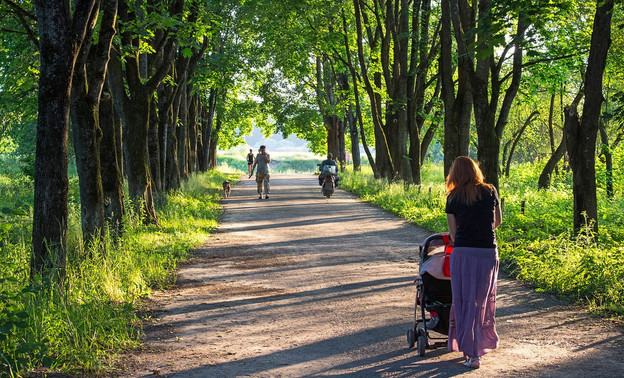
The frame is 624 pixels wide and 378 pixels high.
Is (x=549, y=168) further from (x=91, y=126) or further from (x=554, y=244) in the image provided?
(x=91, y=126)

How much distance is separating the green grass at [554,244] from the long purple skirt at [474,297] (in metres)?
2.56

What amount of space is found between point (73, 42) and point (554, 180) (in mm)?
27222

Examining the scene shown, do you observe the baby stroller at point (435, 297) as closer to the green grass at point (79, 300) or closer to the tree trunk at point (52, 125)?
the green grass at point (79, 300)

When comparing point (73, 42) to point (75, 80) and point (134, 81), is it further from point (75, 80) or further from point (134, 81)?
→ point (134, 81)

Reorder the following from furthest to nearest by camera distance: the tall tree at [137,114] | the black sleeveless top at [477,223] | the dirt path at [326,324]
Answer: the tall tree at [137,114] < the black sleeveless top at [477,223] < the dirt path at [326,324]

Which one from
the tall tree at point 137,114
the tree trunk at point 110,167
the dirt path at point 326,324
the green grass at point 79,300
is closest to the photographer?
the green grass at point 79,300

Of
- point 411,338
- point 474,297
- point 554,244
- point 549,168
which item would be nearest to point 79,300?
point 411,338

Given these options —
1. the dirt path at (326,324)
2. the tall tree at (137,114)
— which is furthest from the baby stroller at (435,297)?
the tall tree at (137,114)

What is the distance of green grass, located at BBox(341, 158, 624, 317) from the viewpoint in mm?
8898

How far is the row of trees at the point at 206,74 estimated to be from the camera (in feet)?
26.8

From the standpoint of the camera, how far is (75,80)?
10.1 metres

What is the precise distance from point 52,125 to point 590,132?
8.39m

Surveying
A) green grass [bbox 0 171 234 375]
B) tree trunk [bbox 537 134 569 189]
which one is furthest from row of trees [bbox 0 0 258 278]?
tree trunk [bbox 537 134 569 189]

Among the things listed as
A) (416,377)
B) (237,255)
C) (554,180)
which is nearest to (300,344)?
(416,377)
